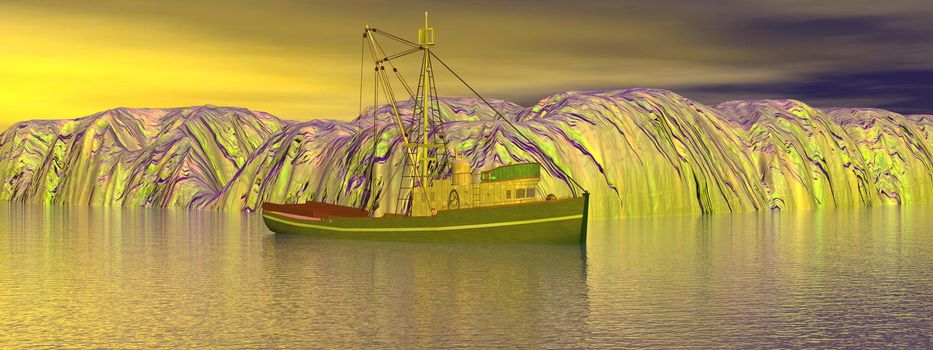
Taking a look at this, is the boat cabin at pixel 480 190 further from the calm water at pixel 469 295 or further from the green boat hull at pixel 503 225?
the calm water at pixel 469 295

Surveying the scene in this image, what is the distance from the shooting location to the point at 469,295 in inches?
1757

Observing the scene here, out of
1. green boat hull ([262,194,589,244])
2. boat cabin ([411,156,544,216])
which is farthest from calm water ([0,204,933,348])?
boat cabin ([411,156,544,216])

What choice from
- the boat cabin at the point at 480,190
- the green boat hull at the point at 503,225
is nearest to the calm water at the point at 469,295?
the green boat hull at the point at 503,225

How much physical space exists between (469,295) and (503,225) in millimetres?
33079

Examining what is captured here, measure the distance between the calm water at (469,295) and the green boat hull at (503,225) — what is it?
8.07 feet

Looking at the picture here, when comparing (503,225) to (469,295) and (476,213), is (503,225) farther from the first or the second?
(469,295)

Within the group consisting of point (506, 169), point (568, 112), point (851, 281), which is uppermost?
point (568, 112)

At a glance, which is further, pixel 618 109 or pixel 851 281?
pixel 618 109

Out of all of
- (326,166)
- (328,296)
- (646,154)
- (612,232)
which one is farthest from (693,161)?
(328,296)

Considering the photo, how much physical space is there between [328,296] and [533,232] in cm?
3452

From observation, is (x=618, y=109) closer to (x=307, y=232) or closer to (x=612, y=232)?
(x=612, y=232)

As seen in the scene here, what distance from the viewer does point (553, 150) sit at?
525ft

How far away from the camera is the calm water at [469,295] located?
111ft

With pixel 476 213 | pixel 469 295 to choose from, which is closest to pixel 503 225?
pixel 476 213
